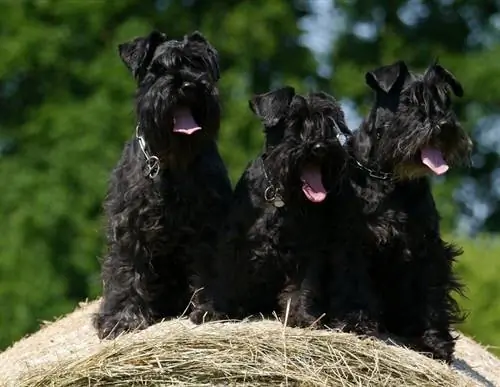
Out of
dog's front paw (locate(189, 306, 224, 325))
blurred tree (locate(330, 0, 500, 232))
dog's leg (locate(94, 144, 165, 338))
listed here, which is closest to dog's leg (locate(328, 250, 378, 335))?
dog's front paw (locate(189, 306, 224, 325))

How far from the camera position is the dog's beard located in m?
6.77

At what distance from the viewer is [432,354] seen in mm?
7082

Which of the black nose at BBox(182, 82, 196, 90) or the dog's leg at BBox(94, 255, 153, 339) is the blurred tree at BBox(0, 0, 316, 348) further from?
the black nose at BBox(182, 82, 196, 90)

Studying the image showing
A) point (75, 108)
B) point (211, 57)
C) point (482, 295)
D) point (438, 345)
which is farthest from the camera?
point (75, 108)

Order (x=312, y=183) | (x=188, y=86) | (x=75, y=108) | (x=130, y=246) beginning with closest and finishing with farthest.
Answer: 1. (x=312, y=183)
2. (x=188, y=86)
3. (x=130, y=246)
4. (x=75, y=108)

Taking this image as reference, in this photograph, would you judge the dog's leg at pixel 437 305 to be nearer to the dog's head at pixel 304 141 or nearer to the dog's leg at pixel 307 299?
the dog's leg at pixel 307 299

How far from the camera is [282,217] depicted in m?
7.05

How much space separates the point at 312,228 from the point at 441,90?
1054 millimetres

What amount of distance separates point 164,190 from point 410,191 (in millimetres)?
1469

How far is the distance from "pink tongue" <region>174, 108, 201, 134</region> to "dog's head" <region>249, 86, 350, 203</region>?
15.7 inches

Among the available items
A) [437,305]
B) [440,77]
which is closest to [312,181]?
[440,77]

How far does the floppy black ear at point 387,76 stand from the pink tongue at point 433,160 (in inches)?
17.6

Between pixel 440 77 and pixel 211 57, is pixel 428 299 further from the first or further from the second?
pixel 211 57

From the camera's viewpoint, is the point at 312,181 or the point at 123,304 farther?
the point at 123,304
